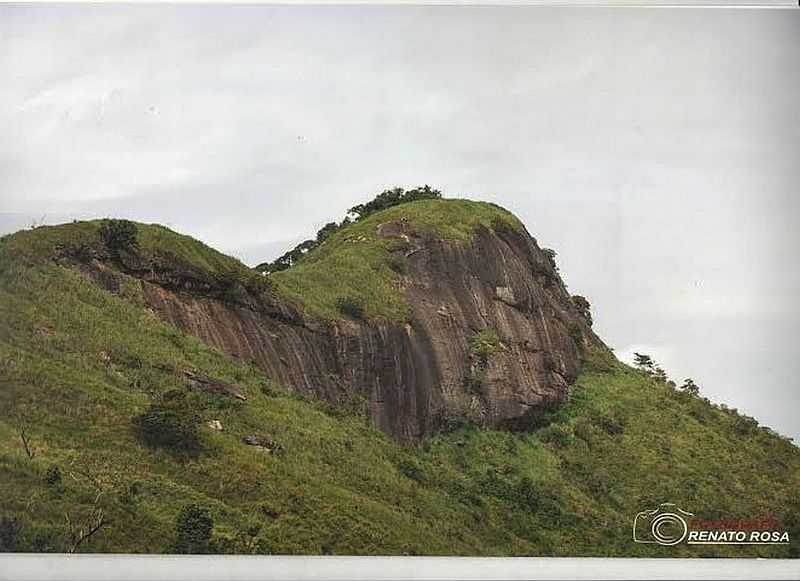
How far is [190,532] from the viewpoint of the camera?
11.8 metres

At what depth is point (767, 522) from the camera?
13.0 meters

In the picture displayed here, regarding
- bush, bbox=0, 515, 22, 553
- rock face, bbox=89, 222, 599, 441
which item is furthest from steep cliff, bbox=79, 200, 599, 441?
bush, bbox=0, 515, 22, 553

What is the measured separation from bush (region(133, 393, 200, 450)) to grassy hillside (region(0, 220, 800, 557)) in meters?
0.08

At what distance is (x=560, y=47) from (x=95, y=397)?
812cm

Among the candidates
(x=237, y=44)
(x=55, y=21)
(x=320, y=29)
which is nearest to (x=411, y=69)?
(x=320, y=29)

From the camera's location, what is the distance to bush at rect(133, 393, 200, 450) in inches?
476

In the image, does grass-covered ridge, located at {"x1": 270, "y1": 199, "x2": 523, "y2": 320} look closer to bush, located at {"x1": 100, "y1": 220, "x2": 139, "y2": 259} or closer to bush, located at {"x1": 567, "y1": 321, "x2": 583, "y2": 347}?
bush, located at {"x1": 567, "y1": 321, "x2": 583, "y2": 347}

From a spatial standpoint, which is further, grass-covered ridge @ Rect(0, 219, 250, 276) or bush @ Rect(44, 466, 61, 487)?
grass-covered ridge @ Rect(0, 219, 250, 276)

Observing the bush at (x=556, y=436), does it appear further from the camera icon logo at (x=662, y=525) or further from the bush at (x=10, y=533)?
the bush at (x=10, y=533)

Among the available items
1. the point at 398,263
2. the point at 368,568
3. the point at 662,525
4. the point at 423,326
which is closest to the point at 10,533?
the point at 368,568

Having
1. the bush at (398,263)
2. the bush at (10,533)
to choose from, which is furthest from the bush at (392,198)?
the bush at (10,533)

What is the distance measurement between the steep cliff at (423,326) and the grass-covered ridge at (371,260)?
33 millimetres

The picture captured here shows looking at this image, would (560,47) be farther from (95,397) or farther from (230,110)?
(95,397)

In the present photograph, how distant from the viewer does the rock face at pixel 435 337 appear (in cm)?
1364
